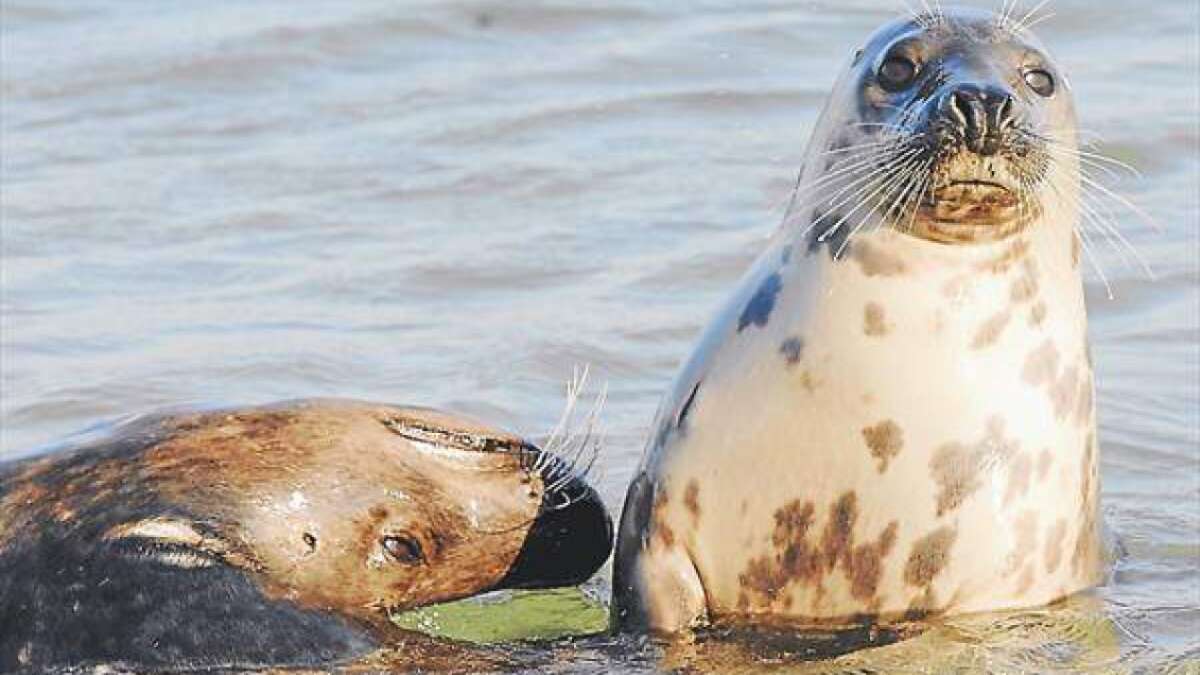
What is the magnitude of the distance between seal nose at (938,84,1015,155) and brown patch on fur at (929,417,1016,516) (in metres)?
0.62

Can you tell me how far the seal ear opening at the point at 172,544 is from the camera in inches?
235

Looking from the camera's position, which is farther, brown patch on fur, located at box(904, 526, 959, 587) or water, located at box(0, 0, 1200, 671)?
water, located at box(0, 0, 1200, 671)

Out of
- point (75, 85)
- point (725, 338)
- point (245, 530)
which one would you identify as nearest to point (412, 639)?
point (245, 530)

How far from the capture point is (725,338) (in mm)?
6387

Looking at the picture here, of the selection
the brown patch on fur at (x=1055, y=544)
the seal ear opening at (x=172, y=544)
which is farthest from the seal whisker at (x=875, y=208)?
the seal ear opening at (x=172, y=544)

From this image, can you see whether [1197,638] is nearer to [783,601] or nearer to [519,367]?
[783,601]

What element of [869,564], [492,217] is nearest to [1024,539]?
[869,564]

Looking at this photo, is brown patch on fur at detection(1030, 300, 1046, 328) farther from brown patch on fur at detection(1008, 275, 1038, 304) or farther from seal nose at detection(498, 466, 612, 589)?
seal nose at detection(498, 466, 612, 589)

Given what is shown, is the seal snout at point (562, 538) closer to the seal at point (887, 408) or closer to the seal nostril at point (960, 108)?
the seal at point (887, 408)

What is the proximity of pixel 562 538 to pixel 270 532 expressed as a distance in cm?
72

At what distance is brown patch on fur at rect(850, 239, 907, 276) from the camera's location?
6258 millimetres

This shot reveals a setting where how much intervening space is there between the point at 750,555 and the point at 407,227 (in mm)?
4493

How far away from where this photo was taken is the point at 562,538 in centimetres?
661

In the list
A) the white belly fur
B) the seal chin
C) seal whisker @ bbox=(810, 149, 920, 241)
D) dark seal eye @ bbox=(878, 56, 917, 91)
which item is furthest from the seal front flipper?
dark seal eye @ bbox=(878, 56, 917, 91)
